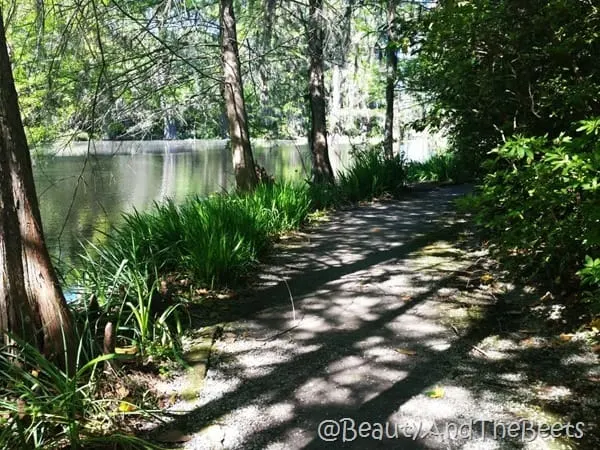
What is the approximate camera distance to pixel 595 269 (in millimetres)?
2590

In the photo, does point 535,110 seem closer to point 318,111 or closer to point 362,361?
point 362,361

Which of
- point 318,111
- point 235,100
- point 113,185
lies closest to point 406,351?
point 235,100

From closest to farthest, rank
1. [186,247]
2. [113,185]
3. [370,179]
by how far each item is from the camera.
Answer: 1. [186,247]
2. [370,179]
3. [113,185]

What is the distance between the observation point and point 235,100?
8312 mm

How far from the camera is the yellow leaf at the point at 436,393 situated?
9.29 feet

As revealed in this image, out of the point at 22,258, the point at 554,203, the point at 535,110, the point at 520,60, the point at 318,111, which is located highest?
the point at 318,111

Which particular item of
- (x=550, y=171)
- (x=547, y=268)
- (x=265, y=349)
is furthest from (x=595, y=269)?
(x=265, y=349)

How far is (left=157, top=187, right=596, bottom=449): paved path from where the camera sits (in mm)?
2580

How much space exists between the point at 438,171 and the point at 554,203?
44.2ft

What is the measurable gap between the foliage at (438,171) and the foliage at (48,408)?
13080 millimetres

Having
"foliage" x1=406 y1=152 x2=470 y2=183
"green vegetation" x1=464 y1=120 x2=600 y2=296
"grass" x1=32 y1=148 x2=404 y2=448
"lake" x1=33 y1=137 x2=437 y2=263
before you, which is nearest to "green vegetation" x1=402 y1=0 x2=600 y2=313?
"green vegetation" x1=464 y1=120 x2=600 y2=296

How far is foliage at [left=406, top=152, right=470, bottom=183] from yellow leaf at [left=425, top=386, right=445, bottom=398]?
1230cm

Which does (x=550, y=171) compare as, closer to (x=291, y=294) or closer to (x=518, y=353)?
(x=518, y=353)

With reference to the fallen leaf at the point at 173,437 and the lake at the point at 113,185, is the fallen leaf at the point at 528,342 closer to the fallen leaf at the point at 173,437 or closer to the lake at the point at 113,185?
the fallen leaf at the point at 173,437
